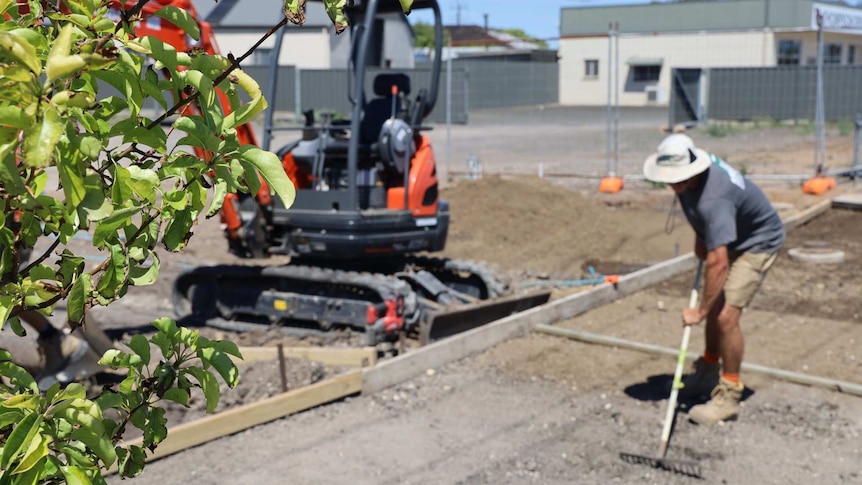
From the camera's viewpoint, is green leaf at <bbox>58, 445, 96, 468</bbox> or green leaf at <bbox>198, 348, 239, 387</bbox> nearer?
green leaf at <bbox>58, 445, 96, 468</bbox>

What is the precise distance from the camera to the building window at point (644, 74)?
114 feet

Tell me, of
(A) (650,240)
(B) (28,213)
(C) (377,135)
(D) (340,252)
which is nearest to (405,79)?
(C) (377,135)

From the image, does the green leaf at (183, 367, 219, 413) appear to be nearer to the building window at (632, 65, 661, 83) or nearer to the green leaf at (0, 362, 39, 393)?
the green leaf at (0, 362, 39, 393)

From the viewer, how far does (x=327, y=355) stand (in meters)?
7.01

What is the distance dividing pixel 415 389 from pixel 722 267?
217cm

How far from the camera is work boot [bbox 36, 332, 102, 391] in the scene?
617 centimetres

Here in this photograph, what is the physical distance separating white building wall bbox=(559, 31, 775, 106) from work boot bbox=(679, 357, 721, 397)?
55.7ft

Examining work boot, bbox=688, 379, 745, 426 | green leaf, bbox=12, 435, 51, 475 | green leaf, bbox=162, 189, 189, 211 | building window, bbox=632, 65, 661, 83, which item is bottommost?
work boot, bbox=688, 379, 745, 426

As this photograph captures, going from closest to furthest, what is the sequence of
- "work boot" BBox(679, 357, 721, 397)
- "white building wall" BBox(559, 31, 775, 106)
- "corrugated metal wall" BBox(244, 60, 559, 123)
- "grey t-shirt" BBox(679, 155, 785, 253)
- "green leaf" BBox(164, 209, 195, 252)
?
1. "green leaf" BBox(164, 209, 195, 252)
2. "grey t-shirt" BBox(679, 155, 785, 253)
3. "work boot" BBox(679, 357, 721, 397)
4. "corrugated metal wall" BBox(244, 60, 559, 123)
5. "white building wall" BBox(559, 31, 775, 106)

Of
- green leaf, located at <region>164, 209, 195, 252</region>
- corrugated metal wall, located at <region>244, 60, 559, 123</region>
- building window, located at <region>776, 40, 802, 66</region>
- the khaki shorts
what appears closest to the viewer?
green leaf, located at <region>164, 209, 195, 252</region>

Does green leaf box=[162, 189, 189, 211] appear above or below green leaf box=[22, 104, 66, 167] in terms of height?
below

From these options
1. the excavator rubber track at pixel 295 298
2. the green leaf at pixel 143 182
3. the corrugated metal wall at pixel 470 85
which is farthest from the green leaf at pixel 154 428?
the corrugated metal wall at pixel 470 85

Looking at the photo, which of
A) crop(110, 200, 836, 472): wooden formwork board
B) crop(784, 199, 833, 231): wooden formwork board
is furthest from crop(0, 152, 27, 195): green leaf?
crop(784, 199, 833, 231): wooden formwork board

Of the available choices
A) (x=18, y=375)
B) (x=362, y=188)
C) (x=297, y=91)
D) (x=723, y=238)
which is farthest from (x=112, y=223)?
(x=297, y=91)
